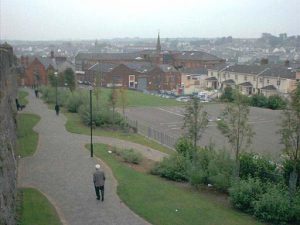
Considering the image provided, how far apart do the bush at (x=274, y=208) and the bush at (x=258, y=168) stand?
2.58 m

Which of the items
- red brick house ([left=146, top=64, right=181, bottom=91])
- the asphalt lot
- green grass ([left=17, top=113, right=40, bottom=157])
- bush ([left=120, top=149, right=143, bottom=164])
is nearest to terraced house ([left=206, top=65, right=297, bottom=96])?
red brick house ([left=146, top=64, right=181, bottom=91])

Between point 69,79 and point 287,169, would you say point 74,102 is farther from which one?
point 287,169

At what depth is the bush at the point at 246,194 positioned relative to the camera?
14.9m

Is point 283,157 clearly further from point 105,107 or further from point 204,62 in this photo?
point 204,62

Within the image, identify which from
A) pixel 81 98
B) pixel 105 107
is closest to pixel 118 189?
pixel 105 107

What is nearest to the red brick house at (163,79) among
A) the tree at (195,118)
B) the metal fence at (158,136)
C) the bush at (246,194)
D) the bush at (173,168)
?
the metal fence at (158,136)

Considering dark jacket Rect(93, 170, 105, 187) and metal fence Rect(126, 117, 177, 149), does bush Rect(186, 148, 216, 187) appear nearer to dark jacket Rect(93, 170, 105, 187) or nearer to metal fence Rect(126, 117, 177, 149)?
dark jacket Rect(93, 170, 105, 187)

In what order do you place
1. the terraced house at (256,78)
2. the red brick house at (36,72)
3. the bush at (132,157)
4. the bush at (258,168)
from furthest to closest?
the red brick house at (36,72) < the terraced house at (256,78) < the bush at (132,157) < the bush at (258,168)

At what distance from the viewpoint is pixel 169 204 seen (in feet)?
47.5

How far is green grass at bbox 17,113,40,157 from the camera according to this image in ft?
72.9

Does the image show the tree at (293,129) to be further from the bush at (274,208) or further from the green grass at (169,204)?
the green grass at (169,204)

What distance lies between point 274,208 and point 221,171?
146 inches

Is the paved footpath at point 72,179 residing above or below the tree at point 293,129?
below

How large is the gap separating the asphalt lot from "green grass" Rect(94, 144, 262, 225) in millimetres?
9664
